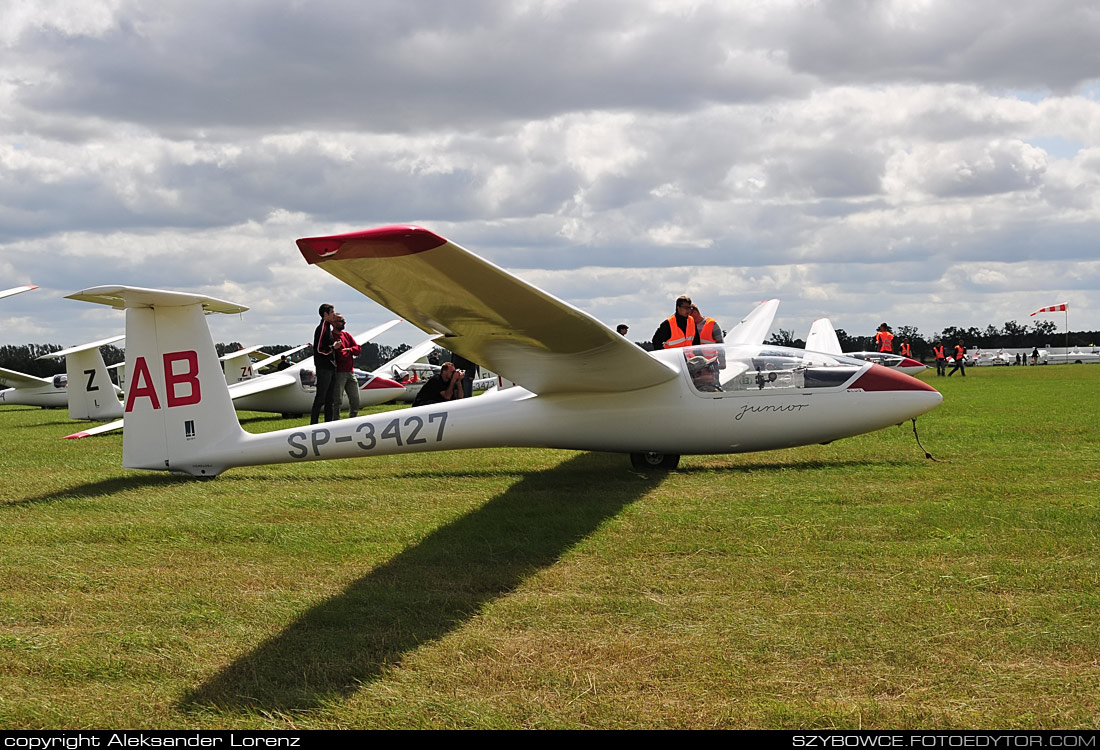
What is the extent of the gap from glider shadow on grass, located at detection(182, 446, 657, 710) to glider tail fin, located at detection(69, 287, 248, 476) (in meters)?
3.12

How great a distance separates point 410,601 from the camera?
494 cm

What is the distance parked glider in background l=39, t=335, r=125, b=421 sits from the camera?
2136cm

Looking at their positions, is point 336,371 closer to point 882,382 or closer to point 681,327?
point 681,327

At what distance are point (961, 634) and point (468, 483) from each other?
574cm

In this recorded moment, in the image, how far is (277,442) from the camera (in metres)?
9.23

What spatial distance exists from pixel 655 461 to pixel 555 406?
1.36 metres

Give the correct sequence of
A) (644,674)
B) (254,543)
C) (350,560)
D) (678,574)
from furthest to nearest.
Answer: (254,543)
(350,560)
(678,574)
(644,674)

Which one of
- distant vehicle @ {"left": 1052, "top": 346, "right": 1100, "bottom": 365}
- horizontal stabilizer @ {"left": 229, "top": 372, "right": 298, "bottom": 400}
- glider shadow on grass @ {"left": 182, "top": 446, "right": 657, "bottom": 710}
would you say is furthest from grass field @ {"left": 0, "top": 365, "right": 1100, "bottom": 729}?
distant vehicle @ {"left": 1052, "top": 346, "right": 1100, "bottom": 365}

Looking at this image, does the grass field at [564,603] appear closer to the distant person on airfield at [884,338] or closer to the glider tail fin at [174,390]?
the glider tail fin at [174,390]

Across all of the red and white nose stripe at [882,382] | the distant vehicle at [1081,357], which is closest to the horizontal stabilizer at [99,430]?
the red and white nose stripe at [882,382]

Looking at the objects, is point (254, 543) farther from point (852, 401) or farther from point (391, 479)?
point (852, 401)

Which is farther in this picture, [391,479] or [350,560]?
[391,479]

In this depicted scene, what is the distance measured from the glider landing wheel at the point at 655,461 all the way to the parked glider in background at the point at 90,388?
51.9 feet

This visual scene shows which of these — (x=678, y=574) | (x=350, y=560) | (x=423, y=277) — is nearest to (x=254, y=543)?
(x=350, y=560)
